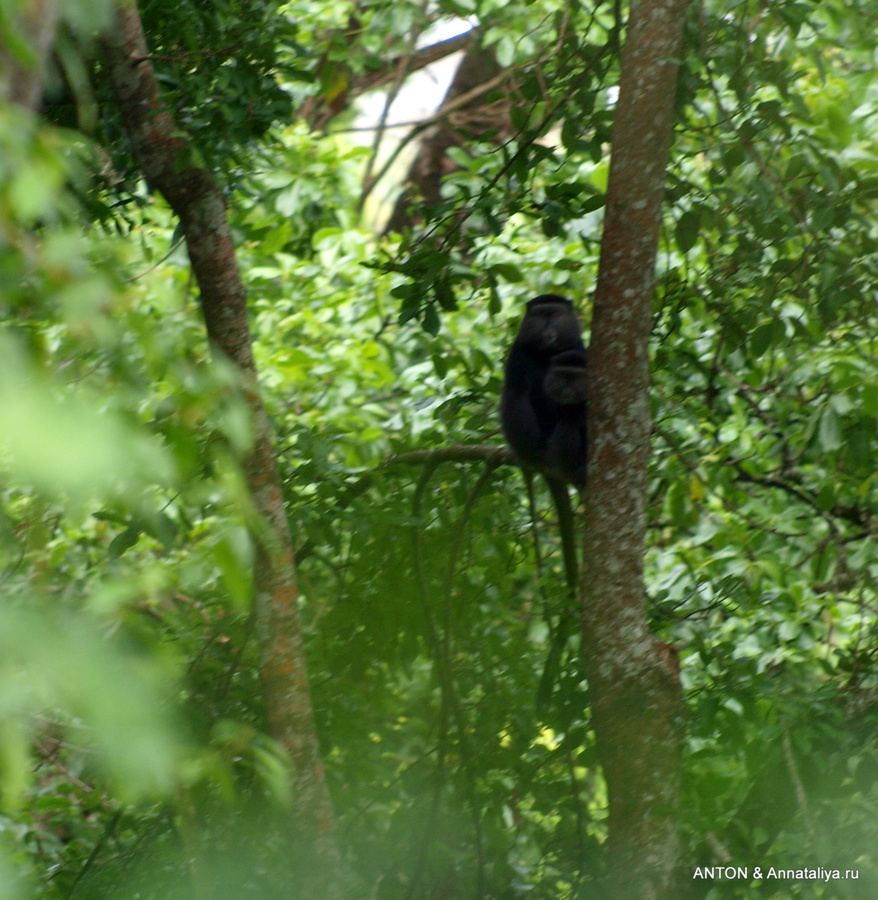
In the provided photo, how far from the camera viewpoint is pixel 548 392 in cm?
333

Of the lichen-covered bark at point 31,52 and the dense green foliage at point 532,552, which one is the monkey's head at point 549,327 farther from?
the lichen-covered bark at point 31,52

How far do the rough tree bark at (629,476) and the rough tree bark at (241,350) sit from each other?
76 centimetres

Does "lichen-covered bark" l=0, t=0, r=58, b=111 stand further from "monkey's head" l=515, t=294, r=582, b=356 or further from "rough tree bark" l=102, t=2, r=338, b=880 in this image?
"monkey's head" l=515, t=294, r=582, b=356

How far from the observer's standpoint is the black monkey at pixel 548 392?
3311 mm

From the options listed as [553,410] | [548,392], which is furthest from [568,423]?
[553,410]

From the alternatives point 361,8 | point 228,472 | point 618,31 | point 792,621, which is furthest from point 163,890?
point 361,8

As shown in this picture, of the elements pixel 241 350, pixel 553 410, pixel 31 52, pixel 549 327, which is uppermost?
pixel 549 327

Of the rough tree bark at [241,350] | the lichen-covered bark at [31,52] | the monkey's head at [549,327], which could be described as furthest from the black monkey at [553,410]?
the lichen-covered bark at [31,52]

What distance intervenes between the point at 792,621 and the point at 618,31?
211cm

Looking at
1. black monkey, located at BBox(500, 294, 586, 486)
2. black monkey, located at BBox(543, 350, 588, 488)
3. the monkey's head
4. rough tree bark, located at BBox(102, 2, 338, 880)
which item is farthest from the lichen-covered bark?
the monkey's head

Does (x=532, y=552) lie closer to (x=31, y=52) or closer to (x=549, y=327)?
(x=549, y=327)

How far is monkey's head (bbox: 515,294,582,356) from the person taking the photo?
12.3ft

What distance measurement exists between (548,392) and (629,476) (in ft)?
3.53

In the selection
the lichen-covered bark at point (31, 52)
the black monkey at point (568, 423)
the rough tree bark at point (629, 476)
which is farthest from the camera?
the black monkey at point (568, 423)
